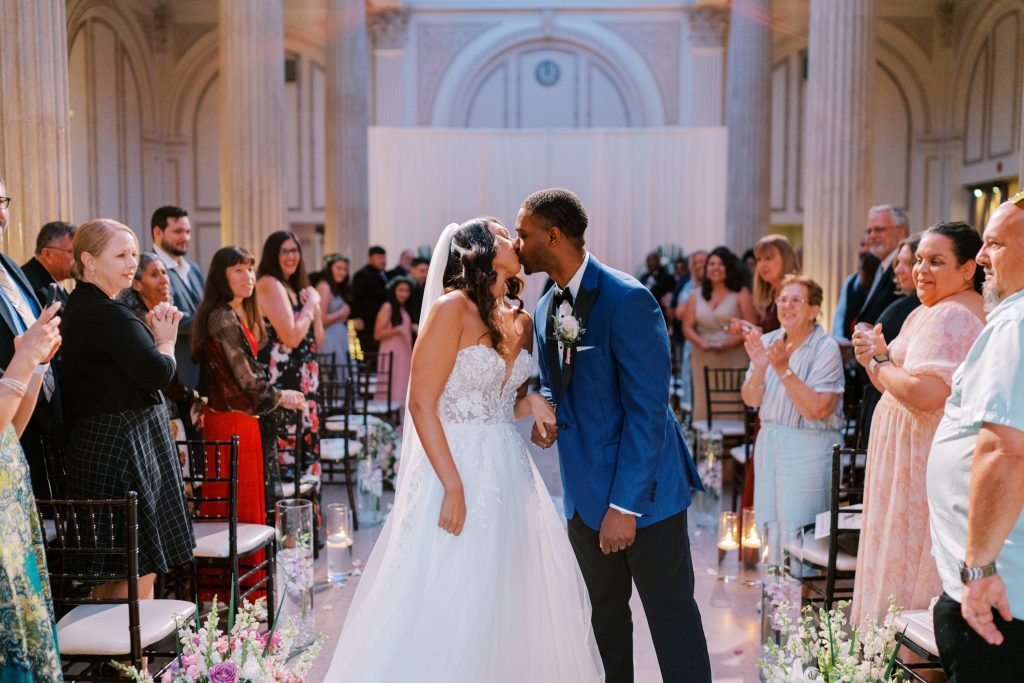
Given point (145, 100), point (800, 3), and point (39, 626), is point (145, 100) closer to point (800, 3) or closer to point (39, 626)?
point (800, 3)

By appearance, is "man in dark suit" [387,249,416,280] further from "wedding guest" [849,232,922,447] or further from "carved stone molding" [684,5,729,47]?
"carved stone molding" [684,5,729,47]

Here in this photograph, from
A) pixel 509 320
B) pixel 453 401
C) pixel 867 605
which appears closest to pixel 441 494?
pixel 453 401

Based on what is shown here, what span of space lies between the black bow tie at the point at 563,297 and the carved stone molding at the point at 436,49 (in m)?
13.8

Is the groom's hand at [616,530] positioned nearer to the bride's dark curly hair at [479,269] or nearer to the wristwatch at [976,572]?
the bride's dark curly hair at [479,269]

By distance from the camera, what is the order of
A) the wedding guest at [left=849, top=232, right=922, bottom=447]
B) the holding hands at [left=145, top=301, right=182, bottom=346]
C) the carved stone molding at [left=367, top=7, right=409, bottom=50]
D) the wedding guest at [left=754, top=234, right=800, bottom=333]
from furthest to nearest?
the carved stone molding at [left=367, top=7, right=409, bottom=50] → the wedding guest at [left=754, top=234, right=800, bottom=333] → the wedding guest at [left=849, top=232, right=922, bottom=447] → the holding hands at [left=145, top=301, right=182, bottom=346]

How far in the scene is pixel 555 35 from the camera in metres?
15.8

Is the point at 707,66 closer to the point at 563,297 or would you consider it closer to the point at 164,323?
the point at 164,323

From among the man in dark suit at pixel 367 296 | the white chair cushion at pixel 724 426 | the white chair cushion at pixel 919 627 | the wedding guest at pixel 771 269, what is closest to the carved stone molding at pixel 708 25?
the man in dark suit at pixel 367 296

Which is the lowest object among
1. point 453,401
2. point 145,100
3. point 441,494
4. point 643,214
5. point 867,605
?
point 867,605

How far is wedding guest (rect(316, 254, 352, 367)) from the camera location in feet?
25.2

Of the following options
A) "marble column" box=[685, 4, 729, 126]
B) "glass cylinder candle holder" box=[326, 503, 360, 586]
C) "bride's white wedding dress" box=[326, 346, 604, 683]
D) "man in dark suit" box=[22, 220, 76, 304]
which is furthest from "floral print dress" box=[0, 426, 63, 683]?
"marble column" box=[685, 4, 729, 126]

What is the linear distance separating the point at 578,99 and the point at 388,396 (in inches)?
412

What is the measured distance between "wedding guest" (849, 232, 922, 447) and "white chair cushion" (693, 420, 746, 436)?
2.20 meters

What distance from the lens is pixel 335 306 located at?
7.94 m
